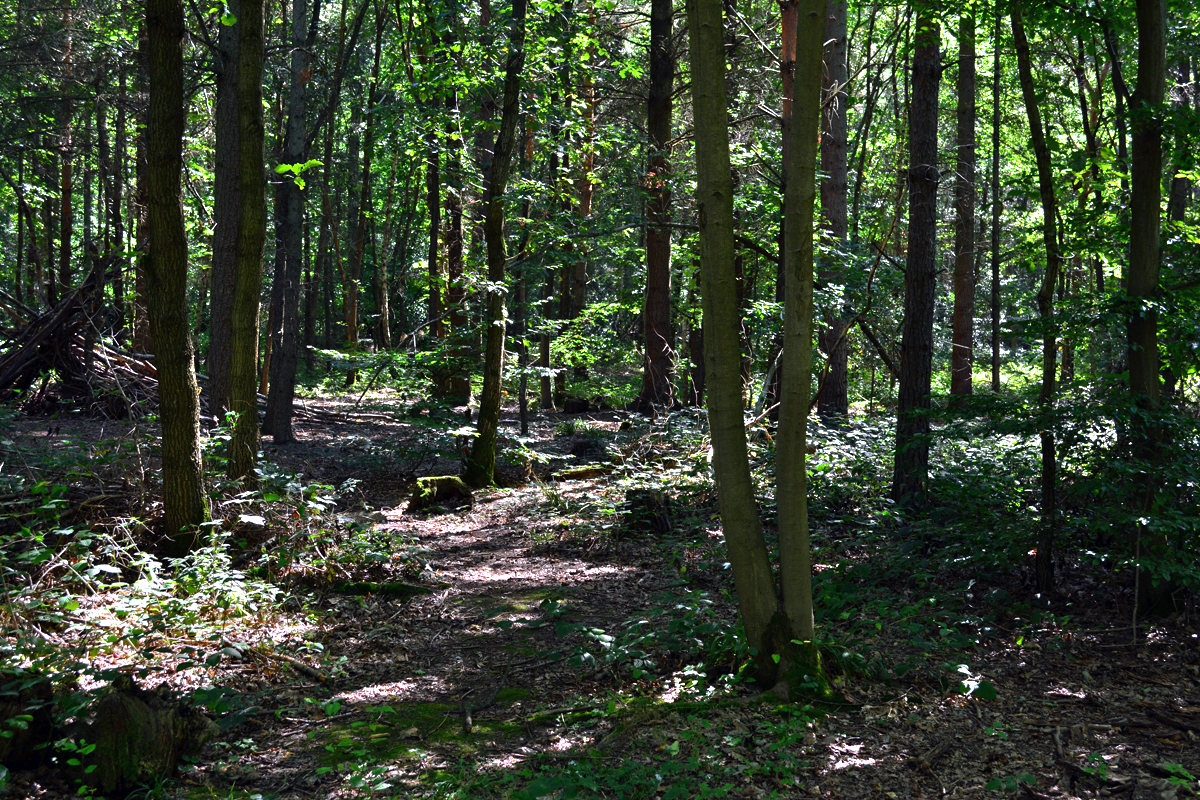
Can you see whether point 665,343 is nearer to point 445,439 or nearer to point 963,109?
point 445,439

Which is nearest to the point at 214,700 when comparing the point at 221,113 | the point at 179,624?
the point at 179,624

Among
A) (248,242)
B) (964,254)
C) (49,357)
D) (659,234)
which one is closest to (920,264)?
(248,242)

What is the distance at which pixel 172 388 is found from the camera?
18.5 ft

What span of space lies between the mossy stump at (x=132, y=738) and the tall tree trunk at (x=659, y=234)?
8860 mm

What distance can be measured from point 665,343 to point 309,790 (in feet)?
34.7

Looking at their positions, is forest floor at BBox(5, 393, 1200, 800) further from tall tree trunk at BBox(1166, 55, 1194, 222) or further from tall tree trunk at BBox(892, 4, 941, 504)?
tall tree trunk at BBox(1166, 55, 1194, 222)

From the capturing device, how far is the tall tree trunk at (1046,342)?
5.13 m

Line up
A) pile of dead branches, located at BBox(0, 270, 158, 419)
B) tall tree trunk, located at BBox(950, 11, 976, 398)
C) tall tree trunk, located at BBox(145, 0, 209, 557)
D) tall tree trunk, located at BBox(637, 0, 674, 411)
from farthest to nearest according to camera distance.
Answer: tall tree trunk, located at BBox(950, 11, 976, 398), tall tree trunk, located at BBox(637, 0, 674, 411), pile of dead branches, located at BBox(0, 270, 158, 419), tall tree trunk, located at BBox(145, 0, 209, 557)

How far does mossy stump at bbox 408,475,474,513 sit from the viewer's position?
9.44 meters

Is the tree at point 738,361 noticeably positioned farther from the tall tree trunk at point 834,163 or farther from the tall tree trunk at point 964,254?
the tall tree trunk at point 964,254

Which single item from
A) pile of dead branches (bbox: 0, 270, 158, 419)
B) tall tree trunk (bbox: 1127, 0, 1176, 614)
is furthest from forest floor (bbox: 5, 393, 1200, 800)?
pile of dead branches (bbox: 0, 270, 158, 419)

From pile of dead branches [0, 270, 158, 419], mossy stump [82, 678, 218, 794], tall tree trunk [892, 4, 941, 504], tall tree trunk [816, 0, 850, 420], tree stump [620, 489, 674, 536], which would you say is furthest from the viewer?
pile of dead branches [0, 270, 158, 419]

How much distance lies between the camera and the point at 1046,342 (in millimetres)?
5340

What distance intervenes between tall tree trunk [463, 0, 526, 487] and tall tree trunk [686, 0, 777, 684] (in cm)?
555
